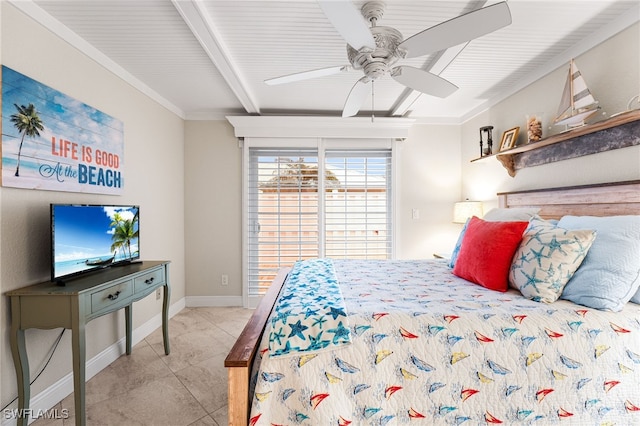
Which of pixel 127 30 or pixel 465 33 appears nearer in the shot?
pixel 465 33

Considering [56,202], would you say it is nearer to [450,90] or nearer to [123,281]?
[123,281]

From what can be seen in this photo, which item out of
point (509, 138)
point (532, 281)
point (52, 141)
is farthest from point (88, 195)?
point (509, 138)

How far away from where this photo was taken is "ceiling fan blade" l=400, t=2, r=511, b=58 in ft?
4.14

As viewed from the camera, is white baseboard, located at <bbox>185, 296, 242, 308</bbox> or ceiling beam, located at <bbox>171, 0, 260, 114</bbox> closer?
ceiling beam, located at <bbox>171, 0, 260, 114</bbox>

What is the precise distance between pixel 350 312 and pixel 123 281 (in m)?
1.59

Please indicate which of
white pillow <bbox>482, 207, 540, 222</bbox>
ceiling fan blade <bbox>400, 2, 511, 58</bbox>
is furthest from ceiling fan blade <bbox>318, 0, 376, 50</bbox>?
white pillow <bbox>482, 207, 540, 222</bbox>

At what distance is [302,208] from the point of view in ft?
12.4

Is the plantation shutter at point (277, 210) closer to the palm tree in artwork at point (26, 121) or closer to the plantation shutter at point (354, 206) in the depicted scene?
the plantation shutter at point (354, 206)

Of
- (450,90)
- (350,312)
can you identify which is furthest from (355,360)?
(450,90)

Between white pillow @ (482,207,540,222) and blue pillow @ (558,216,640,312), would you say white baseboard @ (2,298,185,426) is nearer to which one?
blue pillow @ (558,216,640,312)

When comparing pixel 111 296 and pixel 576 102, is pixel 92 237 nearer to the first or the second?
pixel 111 296

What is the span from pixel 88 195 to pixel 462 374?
8.72 ft

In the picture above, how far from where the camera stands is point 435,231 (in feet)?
12.7

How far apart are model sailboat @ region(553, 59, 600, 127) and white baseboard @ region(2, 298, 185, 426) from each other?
388 cm
